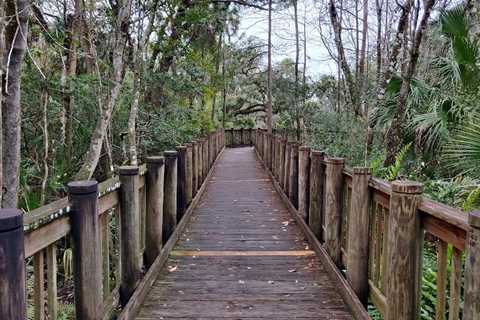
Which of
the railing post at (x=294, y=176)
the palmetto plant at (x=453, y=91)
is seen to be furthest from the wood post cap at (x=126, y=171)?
the palmetto plant at (x=453, y=91)

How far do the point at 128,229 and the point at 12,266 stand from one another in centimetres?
170

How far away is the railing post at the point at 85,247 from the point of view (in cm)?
242

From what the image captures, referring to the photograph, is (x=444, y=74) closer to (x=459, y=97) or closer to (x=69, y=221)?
(x=459, y=97)

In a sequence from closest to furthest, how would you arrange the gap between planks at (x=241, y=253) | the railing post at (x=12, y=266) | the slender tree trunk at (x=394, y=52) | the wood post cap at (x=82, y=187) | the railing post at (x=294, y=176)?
the railing post at (x=12, y=266), the wood post cap at (x=82, y=187), the gap between planks at (x=241, y=253), the railing post at (x=294, y=176), the slender tree trunk at (x=394, y=52)

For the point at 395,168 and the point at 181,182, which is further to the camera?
the point at 181,182

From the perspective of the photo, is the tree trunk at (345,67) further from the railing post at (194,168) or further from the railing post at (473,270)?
the railing post at (473,270)

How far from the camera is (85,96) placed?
7344mm

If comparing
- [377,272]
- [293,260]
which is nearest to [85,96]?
[293,260]

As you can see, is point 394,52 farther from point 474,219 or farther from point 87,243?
point 87,243

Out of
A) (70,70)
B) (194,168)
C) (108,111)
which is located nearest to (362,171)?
(108,111)

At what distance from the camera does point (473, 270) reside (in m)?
1.80

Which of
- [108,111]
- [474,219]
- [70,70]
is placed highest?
[70,70]

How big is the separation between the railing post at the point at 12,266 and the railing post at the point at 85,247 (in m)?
0.66

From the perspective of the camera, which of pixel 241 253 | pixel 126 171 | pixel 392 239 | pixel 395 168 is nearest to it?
pixel 392 239
